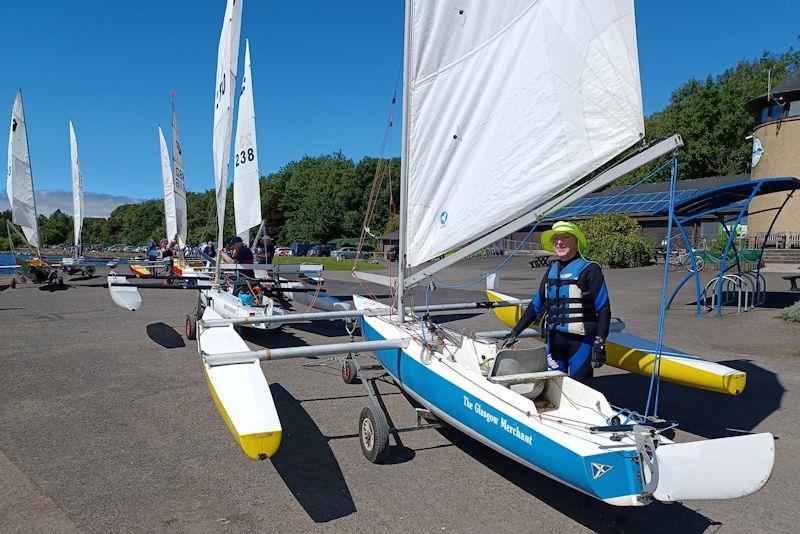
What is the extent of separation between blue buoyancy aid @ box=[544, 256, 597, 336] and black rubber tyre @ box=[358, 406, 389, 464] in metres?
1.55

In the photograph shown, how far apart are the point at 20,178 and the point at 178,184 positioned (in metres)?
6.10

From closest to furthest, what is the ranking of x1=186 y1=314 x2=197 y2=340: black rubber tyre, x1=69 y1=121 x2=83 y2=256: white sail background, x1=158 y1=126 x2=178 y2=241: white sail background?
1. x1=186 y1=314 x2=197 y2=340: black rubber tyre
2. x1=158 y1=126 x2=178 y2=241: white sail background
3. x1=69 y1=121 x2=83 y2=256: white sail background

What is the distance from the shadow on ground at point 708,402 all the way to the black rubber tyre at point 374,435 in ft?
8.88

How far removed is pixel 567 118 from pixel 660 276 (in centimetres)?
1664

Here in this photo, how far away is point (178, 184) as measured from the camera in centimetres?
1788

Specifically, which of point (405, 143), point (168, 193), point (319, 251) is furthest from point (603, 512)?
point (319, 251)

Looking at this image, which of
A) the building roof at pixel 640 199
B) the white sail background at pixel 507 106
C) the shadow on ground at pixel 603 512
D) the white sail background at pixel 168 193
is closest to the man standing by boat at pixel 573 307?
the white sail background at pixel 507 106

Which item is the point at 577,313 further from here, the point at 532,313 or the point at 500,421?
the point at 500,421

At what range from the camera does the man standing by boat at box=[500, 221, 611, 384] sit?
3.99 metres

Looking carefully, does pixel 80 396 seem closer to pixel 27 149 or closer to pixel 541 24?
pixel 541 24

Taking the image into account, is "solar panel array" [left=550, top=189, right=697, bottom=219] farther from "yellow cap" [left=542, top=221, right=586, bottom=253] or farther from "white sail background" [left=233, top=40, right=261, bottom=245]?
"yellow cap" [left=542, top=221, right=586, bottom=253]

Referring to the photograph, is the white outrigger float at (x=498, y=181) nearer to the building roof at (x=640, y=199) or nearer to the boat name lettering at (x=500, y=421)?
the boat name lettering at (x=500, y=421)

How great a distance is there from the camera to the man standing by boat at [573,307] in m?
3.99

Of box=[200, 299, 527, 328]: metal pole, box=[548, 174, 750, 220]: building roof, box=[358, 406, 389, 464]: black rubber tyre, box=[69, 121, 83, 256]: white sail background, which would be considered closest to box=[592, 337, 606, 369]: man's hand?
box=[358, 406, 389, 464]: black rubber tyre
